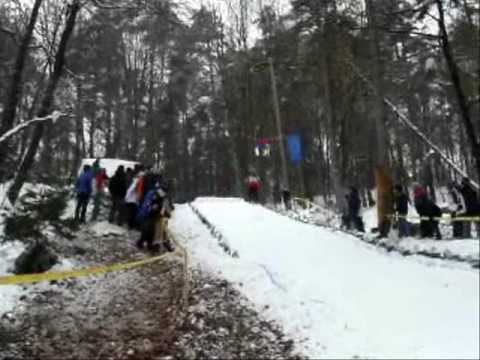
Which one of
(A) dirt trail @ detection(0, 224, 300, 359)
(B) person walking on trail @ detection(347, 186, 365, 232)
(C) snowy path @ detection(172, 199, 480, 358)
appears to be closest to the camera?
(C) snowy path @ detection(172, 199, 480, 358)

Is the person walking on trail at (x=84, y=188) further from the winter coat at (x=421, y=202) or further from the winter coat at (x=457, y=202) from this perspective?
the winter coat at (x=457, y=202)

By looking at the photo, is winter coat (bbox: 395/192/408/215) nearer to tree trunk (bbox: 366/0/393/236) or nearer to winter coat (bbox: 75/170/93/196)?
tree trunk (bbox: 366/0/393/236)

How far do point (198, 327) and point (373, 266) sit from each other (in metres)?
4.30

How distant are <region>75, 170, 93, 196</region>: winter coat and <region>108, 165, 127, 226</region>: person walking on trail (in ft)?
2.79

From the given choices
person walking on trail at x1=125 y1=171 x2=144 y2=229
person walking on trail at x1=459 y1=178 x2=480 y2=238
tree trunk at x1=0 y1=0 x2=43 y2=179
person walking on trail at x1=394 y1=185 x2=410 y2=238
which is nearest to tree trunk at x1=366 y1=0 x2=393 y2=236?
person walking on trail at x1=394 y1=185 x2=410 y2=238

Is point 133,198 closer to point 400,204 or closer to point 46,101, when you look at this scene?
point 46,101

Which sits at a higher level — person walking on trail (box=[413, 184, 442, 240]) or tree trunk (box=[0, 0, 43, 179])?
tree trunk (box=[0, 0, 43, 179])

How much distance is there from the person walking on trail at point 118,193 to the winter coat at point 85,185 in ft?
2.79

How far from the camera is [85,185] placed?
55.9ft

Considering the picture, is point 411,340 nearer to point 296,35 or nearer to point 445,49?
point 445,49

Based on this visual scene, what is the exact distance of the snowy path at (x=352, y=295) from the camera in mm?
7953

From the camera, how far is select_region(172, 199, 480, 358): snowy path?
7.95 metres

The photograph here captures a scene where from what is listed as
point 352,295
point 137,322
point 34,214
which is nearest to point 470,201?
point 352,295

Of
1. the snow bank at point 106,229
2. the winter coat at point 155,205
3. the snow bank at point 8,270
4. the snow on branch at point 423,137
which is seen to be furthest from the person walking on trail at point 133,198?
the snow on branch at point 423,137
